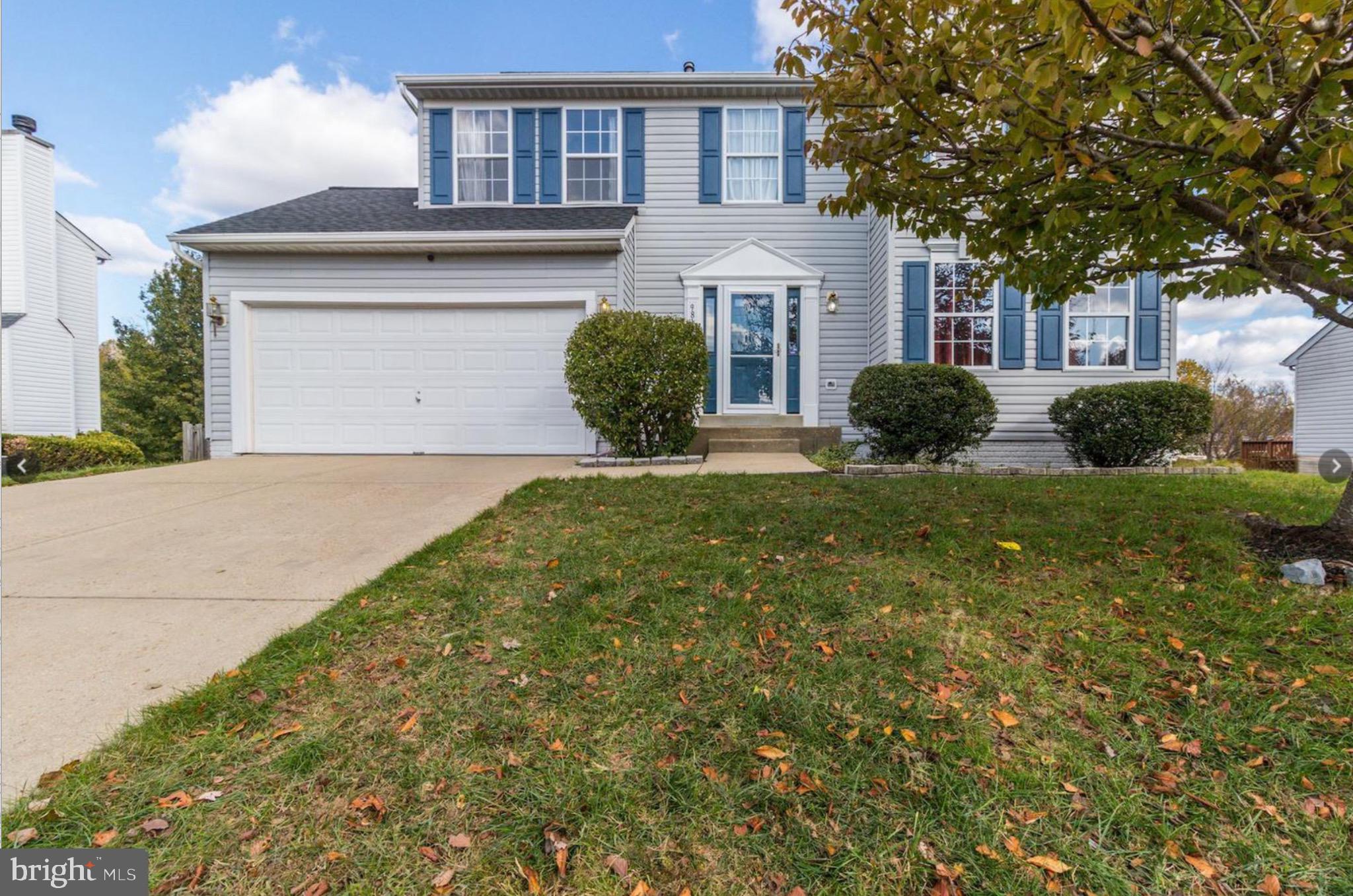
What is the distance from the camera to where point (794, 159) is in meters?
9.31

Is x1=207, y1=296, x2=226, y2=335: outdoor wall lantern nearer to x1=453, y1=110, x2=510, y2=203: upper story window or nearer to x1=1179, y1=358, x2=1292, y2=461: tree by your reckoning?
x1=453, y1=110, x2=510, y2=203: upper story window

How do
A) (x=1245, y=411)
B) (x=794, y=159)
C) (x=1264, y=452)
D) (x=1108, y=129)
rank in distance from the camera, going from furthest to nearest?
(x=1245, y=411), (x=1264, y=452), (x=794, y=159), (x=1108, y=129)

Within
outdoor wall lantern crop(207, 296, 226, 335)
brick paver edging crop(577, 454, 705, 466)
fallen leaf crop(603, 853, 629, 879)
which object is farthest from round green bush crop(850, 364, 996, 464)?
outdoor wall lantern crop(207, 296, 226, 335)

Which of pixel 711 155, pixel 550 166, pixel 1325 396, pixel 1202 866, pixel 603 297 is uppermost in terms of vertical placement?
pixel 711 155

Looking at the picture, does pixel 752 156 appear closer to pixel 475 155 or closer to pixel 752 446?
pixel 475 155

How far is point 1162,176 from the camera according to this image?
2.46 meters

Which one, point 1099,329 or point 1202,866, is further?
point 1099,329

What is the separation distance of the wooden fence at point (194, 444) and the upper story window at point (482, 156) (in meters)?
5.29

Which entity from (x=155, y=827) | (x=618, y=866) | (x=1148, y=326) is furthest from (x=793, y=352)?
(x=155, y=827)

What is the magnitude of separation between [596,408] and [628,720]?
16.8ft

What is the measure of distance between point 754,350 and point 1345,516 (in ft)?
22.1

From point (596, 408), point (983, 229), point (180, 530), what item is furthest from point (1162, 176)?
point (180, 530)

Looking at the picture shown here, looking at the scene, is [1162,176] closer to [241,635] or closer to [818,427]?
[241,635]

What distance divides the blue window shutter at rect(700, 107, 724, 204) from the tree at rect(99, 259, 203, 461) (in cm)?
1957
